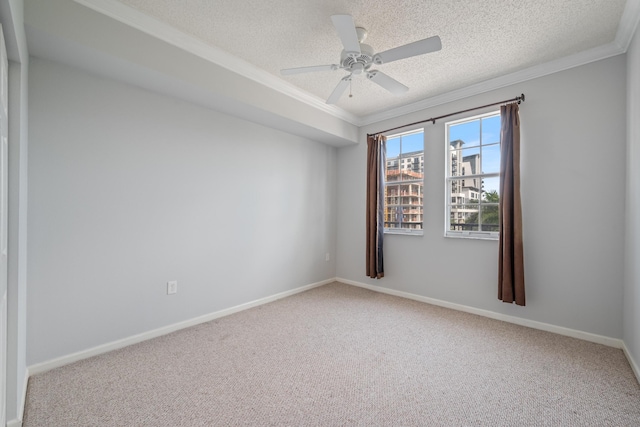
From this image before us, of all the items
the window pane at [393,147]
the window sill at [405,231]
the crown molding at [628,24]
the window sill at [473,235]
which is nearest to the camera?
the crown molding at [628,24]

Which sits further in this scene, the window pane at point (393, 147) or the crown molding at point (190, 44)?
the window pane at point (393, 147)

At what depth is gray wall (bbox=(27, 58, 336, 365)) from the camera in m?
2.00

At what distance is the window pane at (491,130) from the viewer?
10.1 feet

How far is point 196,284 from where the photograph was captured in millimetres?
2811

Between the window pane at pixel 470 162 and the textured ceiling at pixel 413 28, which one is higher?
the textured ceiling at pixel 413 28

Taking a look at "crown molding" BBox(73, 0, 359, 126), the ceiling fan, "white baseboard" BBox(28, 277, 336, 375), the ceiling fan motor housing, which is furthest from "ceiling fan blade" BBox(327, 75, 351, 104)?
"white baseboard" BBox(28, 277, 336, 375)

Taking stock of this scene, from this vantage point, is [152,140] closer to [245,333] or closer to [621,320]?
[245,333]

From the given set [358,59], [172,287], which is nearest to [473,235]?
[358,59]

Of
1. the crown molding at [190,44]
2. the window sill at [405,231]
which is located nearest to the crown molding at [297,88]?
the crown molding at [190,44]

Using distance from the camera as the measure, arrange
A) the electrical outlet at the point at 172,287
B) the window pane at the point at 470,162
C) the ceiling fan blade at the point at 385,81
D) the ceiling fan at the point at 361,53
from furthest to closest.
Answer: the window pane at the point at 470,162 → the electrical outlet at the point at 172,287 → the ceiling fan blade at the point at 385,81 → the ceiling fan at the point at 361,53

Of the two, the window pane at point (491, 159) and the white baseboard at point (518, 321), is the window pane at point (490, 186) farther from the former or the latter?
the white baseboard at point (518, 321)

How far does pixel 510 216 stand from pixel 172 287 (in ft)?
11.0

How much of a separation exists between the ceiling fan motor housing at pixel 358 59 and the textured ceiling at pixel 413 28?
0.71ft

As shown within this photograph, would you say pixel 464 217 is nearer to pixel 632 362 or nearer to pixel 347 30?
pixel 632 362
